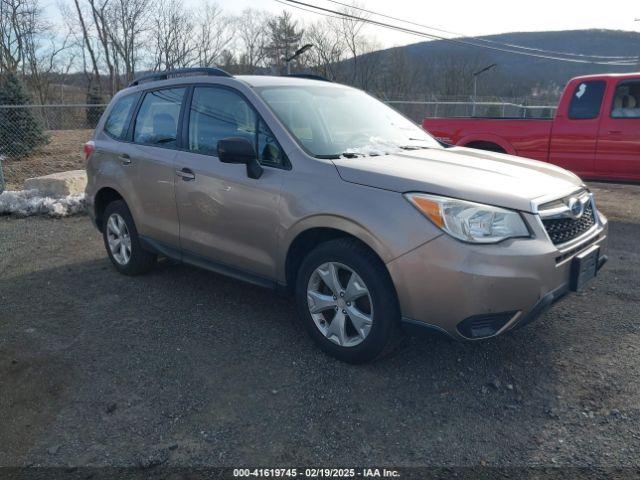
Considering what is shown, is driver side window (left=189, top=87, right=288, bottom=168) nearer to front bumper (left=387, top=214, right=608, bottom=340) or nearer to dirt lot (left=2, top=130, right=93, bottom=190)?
front bumper (left=387, top=214, right=608, bottom=340)

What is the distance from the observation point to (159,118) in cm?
458

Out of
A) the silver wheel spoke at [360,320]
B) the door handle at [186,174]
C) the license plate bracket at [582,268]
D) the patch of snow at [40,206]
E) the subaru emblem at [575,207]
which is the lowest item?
the patch of snow at [40,206]

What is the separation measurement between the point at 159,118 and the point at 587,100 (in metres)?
6.41

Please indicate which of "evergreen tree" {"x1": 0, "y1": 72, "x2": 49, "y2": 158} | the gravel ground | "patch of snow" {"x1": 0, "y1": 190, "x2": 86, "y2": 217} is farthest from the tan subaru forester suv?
"evergreen tree" {"x1": 0, "y1": 72, "x2": 49, "y2": 158}

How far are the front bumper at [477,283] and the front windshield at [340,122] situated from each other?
109 cm

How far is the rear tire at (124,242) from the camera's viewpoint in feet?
16.2

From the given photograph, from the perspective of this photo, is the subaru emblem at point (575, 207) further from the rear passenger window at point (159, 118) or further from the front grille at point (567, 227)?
the rear passenger window at point (159, 118)

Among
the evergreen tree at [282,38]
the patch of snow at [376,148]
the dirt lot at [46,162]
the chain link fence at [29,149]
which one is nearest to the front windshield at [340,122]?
the patch of snow at [376,148]

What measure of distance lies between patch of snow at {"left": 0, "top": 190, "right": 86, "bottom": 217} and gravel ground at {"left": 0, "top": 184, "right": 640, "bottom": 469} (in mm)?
3804

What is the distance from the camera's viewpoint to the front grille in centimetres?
302

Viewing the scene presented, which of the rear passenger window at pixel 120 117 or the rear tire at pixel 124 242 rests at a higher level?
the rear passenger window at pixel 120 117

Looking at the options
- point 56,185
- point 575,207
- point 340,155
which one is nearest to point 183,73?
point 340,155

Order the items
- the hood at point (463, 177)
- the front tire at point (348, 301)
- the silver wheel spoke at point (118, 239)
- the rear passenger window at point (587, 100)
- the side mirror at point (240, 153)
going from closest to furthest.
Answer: the hood at point (463, 177)
the front tire at point (348, 301)
the side mirror at point (240, 153)
the silver wheel spoke at point (118, 239)
the rear passenger window at point (587, 100)

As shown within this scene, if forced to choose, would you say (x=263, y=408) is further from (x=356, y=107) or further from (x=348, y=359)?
(x=356, y=107)
